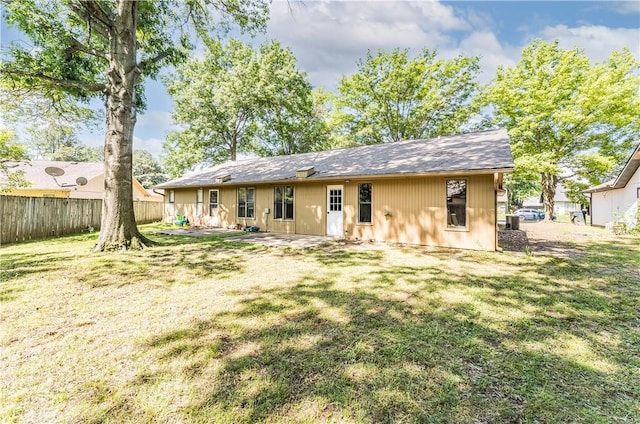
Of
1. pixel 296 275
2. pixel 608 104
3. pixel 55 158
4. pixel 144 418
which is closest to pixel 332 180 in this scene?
pixel 296 275

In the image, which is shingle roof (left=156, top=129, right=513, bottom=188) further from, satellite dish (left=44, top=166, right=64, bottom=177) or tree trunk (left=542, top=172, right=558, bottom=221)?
tree trunk (left=542, top=172, right=558, bottom=221)

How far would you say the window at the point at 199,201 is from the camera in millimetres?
15297

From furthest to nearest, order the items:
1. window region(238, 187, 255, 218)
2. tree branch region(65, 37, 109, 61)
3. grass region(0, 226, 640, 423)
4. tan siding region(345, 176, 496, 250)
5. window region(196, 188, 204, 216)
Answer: window region(196, 188, 204, 216)
window region(238, 187, 255, 218)
tan siding region(345, 176, 496, 250)
tree branch region(65, 37, 109, 61)
grass region(0, 226, 640, 423)

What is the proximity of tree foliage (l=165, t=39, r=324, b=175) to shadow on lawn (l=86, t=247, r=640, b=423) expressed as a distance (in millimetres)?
21918

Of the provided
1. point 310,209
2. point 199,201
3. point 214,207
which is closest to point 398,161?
point 310,209

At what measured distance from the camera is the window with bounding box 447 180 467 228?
8.41m

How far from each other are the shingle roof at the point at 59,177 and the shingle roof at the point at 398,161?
10726 millimetres

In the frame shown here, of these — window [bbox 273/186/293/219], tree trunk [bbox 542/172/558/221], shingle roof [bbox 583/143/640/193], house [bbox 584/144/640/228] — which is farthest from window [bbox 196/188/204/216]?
tree trunk [bbox 542/172/558/221]

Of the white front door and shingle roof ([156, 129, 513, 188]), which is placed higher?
shingle roof ([156, 129, 513, 188])

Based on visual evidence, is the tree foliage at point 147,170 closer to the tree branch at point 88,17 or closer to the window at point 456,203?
the tree branch at point 88,17

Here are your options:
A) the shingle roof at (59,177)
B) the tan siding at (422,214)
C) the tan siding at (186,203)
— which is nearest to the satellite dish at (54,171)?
the shingle roof at (59,177)

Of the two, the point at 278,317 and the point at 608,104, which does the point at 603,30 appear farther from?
the point at 278,317

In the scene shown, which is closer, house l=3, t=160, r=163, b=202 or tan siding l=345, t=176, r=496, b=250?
tan siding l=345, t=176, r=496, b=250

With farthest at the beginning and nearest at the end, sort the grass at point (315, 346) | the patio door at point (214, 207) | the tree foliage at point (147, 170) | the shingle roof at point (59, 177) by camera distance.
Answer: the tree foliage at point (147, 170) < the shingle roof at point (59, 177) < the patio door at point (214, 207) < the grass at point (315, 346)
